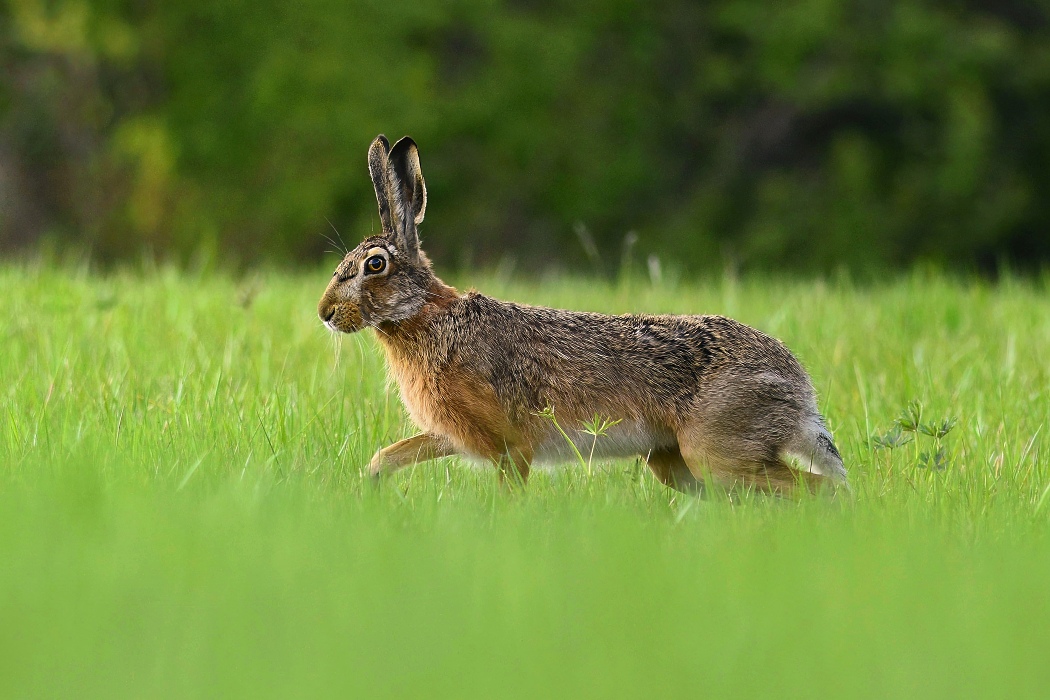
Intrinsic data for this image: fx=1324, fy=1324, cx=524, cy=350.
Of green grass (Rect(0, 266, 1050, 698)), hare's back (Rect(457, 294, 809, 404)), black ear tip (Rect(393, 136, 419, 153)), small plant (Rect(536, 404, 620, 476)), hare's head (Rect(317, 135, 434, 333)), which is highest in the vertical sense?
black ear tip (Rect(393, 136, 419, 153))

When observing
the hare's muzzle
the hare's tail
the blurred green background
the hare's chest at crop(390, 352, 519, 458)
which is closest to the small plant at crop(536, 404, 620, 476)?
the hare's chest at crop(390, 352, 519, 458)

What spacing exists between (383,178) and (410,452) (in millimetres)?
1000

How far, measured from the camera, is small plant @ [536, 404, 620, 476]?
4320 mm

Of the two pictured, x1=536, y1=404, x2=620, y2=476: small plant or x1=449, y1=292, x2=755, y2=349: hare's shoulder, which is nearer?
x1=536, y1=404, x2=620, y2=476: small plant

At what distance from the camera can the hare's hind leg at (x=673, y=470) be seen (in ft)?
15.4

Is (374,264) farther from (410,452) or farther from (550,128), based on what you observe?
(550,128)

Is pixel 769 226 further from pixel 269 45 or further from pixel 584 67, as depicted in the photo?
pixel 269 45

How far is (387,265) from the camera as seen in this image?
4707 millimetres

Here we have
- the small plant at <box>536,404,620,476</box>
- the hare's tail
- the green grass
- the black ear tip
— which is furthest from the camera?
the black ear tip

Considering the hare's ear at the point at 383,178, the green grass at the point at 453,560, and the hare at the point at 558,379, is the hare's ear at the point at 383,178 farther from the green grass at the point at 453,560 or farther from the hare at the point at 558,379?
the green grass at the point at 453,560

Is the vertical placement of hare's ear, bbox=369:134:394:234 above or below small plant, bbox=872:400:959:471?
above

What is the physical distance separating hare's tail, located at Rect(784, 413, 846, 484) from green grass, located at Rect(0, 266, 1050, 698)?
0.43ft

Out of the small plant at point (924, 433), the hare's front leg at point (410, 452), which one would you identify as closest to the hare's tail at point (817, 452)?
the small plant at point (924, 433)

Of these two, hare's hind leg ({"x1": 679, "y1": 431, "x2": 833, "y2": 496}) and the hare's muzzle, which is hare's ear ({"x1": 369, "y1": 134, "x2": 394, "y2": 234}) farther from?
hare's hind leg ({"x1": 679, "y1": 431, "x2": 833, "y2": 496})
